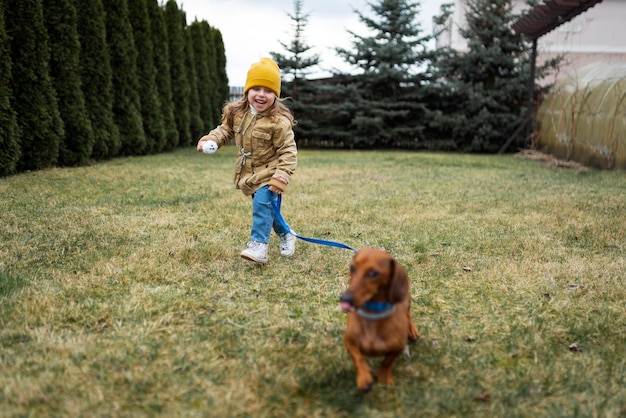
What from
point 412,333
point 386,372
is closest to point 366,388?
point 386,372

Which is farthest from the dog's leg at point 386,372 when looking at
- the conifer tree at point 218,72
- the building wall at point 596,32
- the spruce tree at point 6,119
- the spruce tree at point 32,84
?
the building wall at point 596,32

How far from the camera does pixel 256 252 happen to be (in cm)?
369

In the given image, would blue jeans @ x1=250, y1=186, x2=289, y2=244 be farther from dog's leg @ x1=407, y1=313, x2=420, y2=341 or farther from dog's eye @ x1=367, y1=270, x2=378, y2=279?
dog's eye @ x1=367, y1=270, x2=378, y2=279

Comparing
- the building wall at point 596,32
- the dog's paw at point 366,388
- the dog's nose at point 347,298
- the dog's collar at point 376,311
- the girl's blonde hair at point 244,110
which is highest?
the building wall at point 596,32

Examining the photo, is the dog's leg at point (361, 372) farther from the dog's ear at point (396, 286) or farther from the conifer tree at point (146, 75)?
the conifer tree at point (146, 75)

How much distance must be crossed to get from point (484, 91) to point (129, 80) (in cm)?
943

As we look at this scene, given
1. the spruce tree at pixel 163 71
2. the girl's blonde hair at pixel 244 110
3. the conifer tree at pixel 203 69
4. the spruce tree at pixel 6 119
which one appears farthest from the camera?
the conifer tree at pixel 203 69

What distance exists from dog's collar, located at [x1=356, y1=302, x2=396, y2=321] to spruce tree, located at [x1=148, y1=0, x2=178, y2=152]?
10.9m

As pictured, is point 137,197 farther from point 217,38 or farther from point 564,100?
point 217,38

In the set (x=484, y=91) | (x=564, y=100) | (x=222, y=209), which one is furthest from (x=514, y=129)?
(x=222, y=209)

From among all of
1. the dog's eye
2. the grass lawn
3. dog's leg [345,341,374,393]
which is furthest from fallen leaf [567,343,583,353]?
the dog's eye

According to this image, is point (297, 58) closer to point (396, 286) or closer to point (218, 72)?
point (218, 72)

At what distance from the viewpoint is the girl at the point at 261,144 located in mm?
3639

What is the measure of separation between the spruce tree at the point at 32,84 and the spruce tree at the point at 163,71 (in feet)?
13.7
